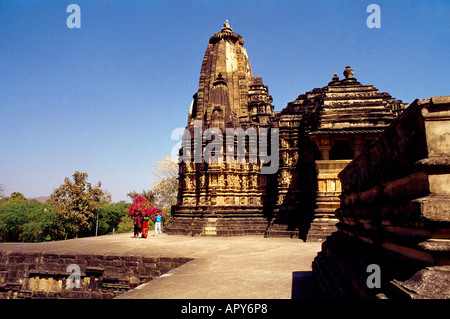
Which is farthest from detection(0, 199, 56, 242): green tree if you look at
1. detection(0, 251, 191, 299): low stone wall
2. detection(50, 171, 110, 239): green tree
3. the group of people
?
detection(0, 251, 191, 299): low stone wall

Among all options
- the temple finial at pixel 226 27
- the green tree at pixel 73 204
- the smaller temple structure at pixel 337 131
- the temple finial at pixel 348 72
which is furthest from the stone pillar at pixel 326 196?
the green tree at pixel 73 204

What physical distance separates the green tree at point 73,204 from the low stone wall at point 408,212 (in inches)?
985

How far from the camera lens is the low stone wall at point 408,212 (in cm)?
167

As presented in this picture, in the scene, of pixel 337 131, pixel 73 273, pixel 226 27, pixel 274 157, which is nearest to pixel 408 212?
pixel 337 131

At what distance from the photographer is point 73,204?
2372 cm

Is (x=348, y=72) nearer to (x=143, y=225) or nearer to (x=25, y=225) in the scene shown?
(x=143, y=225)

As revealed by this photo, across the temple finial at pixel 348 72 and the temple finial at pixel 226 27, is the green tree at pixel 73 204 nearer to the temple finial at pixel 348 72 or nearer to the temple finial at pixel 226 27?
the temple finial at pixel 226 27

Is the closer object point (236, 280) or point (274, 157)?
point (236, 280)

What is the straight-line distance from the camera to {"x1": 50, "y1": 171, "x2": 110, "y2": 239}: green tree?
2331 cm

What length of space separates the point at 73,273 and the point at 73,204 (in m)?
17.4

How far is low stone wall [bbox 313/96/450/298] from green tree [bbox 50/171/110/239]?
2501cm
